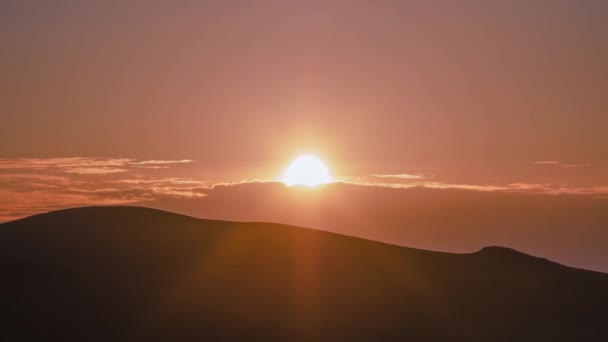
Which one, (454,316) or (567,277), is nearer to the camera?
(454,316)

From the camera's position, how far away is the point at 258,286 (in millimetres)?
49562

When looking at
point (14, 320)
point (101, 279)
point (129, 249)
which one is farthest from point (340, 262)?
point (14, 320)

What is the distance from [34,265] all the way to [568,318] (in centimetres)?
3878

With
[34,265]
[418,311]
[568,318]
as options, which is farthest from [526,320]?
[34,265]

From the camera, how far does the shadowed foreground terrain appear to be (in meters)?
33.2

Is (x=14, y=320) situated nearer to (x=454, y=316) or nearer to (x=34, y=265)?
(x=34, y=265)

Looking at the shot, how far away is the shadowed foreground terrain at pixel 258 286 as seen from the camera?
109 feet

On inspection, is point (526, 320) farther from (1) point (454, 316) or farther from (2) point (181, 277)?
(2) point (181, 277)

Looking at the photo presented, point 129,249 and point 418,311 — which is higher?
point 129,249

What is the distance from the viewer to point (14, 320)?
2992 centimetres

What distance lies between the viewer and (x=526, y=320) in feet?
175

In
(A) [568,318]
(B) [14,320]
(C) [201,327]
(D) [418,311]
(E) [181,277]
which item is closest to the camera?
(B) [14,320]

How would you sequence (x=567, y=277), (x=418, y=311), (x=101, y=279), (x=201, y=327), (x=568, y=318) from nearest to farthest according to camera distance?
(x=201, y=327), (x=101, y=279), (x=418, y=311), (x=568, y=318), (x=567, y=277)

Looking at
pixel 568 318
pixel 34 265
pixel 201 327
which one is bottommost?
pixel 568 318
